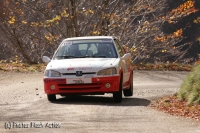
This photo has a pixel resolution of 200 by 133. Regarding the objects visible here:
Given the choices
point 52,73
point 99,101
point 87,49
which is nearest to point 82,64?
point 52,73

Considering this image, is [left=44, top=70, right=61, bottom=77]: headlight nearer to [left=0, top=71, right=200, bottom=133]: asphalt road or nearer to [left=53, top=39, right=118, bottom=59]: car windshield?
[left=0, top=71, right=200, bottom=133]: asphalt road

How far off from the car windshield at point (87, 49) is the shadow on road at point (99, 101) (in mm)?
1049

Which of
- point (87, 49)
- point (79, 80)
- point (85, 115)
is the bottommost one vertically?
point (85, 115)

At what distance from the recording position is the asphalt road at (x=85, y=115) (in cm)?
1125

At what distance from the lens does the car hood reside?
50.8 feet

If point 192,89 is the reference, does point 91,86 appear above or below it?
above

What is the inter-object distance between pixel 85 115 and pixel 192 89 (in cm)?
343

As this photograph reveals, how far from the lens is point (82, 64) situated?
15.6 metres

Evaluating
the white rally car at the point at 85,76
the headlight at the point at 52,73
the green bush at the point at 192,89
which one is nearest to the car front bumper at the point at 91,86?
the white rally car at the point at 85,76

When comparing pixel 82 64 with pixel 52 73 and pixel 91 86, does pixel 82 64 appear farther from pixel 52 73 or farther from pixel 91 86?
pixel 52 73

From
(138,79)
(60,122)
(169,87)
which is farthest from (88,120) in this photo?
(138,79)

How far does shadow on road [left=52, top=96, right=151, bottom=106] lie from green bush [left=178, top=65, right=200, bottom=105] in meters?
0.86

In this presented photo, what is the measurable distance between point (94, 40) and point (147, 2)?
50.0 feet

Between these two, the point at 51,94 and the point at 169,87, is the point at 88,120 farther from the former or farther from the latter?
the point at 169,87
